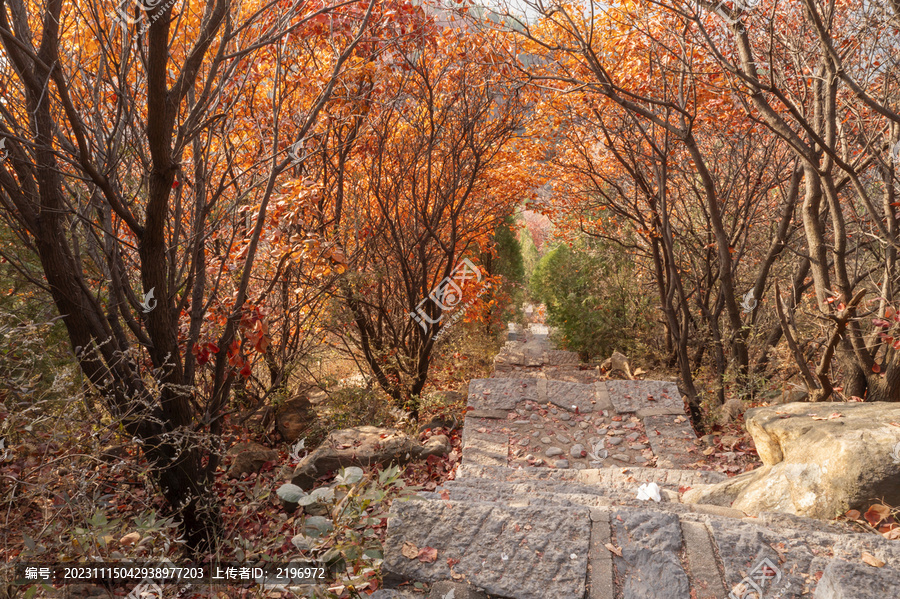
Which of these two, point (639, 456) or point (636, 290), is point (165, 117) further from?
point (636, 290)

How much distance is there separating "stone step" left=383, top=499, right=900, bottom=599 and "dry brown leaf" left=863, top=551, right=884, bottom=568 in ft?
0.11

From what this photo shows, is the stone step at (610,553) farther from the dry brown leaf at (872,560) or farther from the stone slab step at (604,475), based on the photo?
the stone slab step at (604,475)

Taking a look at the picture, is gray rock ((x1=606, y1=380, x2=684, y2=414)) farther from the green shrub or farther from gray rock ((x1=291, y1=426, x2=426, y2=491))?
the green shrub

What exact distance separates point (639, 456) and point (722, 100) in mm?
3840

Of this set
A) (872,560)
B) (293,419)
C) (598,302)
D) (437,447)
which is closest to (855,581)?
(872,560)

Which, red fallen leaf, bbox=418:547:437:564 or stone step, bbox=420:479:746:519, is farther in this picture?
stone step, bbox=420:479:746:519

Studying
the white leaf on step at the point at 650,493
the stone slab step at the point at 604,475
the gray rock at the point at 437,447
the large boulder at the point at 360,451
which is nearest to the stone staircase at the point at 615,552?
the white leaf on step at the point at 650,493

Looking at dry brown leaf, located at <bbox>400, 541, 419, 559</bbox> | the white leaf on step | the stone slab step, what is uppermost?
dry brown leaf, located at <bbox>400, 541, 419, 559</bbox>

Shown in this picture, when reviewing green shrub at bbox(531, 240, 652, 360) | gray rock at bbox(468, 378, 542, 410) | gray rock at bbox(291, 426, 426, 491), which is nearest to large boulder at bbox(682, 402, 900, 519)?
gray rock at bbox(291, 426, 426, 491)

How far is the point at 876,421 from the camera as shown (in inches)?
122

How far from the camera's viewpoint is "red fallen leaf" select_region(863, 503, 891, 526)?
2648 millimetres

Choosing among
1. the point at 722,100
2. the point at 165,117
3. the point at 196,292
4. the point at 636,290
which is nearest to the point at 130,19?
the point at 165,117

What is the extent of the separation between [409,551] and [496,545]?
0.36m

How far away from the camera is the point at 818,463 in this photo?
3049 millimetres
